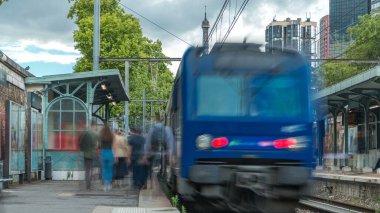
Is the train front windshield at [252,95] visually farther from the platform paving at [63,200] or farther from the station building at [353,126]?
the station building at [353,126]

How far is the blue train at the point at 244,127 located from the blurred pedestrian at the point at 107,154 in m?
4.18

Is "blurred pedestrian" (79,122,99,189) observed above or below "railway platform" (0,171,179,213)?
above

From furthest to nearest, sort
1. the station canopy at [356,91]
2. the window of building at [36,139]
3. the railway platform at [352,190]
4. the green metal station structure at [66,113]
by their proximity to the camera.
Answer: the station canopy at [356,91], the green metal station structure at [66,113], the railway platform at [352,190], the window of building at [36,139]

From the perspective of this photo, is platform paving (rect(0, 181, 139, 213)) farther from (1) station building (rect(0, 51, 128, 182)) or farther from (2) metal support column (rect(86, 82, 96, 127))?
(2) metal support column (rect(86, 82, 96, 127))

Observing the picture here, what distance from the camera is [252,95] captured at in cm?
1091

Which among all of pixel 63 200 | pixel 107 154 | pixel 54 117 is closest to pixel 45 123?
pixel 54 117

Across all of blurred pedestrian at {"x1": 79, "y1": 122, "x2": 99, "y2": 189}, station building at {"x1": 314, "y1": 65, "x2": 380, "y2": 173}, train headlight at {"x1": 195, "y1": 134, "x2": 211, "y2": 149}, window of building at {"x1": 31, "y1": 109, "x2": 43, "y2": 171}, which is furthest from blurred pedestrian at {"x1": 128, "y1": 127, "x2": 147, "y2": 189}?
station building at {"x1": 314, "y1": 65, "x2": 380, "y2": 173}

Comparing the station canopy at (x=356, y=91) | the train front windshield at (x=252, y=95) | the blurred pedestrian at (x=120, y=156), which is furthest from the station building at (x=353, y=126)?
the train front windshield at (x=252, y=95)

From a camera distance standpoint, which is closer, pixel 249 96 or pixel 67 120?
pixel 249 96

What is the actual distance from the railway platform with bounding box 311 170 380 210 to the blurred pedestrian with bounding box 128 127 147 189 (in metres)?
4.87

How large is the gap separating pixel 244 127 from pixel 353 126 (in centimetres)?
2302

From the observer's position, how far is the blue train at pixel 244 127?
1052cm

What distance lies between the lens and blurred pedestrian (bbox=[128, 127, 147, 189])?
1504 cm

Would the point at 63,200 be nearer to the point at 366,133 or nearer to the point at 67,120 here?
the point at 67,120
